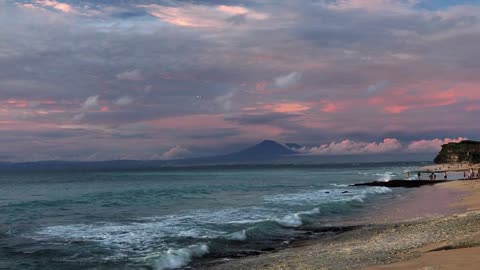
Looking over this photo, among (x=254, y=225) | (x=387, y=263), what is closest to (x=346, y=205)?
(x=254, y=225)

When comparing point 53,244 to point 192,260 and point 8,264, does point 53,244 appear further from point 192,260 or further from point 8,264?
point 192,260

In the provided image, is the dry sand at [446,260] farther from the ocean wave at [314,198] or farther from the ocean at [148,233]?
the ocean wave at [314,198]

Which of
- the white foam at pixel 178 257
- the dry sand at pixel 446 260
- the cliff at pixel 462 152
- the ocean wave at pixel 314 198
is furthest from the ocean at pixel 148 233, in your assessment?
the cliff at pixel 462 152

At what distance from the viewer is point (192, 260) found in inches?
Result: 808

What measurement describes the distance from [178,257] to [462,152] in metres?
178

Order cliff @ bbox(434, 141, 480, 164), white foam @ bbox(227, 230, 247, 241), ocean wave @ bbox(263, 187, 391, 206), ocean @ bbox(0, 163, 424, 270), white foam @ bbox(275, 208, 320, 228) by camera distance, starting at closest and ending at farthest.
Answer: ocean @ bbox(0, 163, 424, 270) < white foam @ bbox(227, 230, 247, 241) < white foam @ bbox(275, 208, 320, 228) < ocean wave @ bbox(263, 187, 391, 206) < cliff @ bbox(434, 141, 480, 164)

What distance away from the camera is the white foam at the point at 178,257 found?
64.0ft

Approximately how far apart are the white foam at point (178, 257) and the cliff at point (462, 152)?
482ft

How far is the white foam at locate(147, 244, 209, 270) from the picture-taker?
1950 centimetres

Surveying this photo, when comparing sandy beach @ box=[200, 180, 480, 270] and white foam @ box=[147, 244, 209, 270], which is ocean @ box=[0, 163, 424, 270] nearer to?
white foam @ box=[147, 244, 209, 270]

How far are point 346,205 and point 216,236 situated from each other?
2058cm

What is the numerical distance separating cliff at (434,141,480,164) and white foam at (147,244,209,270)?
14681 cm

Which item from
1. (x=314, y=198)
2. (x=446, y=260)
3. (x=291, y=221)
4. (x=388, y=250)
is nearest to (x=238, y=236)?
(x=291, y=221)

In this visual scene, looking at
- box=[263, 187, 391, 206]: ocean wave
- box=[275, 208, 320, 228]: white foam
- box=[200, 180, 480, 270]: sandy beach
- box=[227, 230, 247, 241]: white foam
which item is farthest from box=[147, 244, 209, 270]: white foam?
box=[263, 187, 391, 206]: ocean wave
